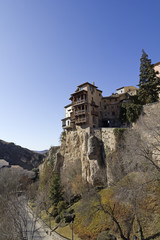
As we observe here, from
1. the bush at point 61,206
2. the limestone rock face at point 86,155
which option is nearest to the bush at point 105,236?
the limestone rock face at point 86,155

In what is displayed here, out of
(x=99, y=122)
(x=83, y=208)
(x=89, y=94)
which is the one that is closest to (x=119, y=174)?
(x=83, y=208)

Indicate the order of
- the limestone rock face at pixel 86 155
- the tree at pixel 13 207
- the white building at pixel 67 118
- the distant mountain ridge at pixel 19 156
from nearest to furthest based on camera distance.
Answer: the tree at pixel 13 207 < the limestone rock face at pixel 86 155 < the white building at pixel 67 118 < the distant mountain ridge at pixel 19 156

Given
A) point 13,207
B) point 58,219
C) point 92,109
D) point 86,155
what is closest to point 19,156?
point 86,155

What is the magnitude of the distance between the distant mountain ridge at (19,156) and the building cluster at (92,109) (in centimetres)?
5056

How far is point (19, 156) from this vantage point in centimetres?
9019

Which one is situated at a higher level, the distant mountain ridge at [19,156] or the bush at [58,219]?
the distant mountain ridge at [19,156]

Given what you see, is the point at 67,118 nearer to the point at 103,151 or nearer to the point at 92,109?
the point at 92,109

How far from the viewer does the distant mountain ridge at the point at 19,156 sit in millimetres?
85062

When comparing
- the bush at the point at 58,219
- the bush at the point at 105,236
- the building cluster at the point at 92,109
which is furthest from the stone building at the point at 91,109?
the bush at the point at 105,236

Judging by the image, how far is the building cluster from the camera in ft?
132

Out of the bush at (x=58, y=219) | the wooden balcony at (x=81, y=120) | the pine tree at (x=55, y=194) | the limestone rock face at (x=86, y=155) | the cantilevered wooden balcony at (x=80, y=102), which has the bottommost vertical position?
the bush at (x=58, y=219)

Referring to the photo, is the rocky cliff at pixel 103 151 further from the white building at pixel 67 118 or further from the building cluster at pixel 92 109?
the white building at pixel 67 118

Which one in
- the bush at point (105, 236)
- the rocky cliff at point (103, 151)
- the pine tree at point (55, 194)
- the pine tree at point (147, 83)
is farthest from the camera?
the pine tree at point (147, 83)

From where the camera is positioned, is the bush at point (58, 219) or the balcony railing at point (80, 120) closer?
the bush at point (58, 219)
